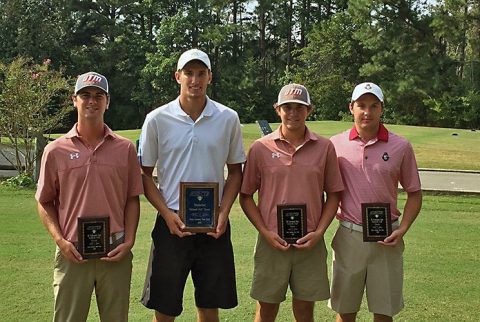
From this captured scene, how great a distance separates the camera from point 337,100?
37.9 meters

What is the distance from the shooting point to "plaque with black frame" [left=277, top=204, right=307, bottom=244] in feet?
11.3

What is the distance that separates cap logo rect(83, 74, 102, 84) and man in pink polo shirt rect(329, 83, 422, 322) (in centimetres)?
163

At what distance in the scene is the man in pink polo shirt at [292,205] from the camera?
3488mm

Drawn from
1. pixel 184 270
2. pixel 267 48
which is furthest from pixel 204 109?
pixel 267 48

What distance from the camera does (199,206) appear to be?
11.0 ft

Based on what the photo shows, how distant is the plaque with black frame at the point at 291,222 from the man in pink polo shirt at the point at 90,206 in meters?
0.89

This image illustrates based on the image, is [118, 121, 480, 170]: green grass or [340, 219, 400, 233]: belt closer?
[340, 219, 400, 233]: belt

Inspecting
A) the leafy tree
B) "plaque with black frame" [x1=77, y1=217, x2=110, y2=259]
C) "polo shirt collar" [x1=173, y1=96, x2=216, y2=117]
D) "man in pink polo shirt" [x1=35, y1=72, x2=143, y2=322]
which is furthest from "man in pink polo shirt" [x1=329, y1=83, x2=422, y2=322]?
the leafy tree

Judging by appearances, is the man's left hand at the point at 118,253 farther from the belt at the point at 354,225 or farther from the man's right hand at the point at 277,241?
the belt at the point at 354,225

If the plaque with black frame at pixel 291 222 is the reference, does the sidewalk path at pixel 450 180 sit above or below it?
below

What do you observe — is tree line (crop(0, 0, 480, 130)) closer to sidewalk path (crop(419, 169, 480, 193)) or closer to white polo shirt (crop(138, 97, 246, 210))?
sidewalk path (crop(419, 169, 480, 193))

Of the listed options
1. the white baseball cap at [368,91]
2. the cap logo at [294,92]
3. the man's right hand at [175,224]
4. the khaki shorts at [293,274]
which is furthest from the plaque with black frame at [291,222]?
the white baseball cap at [368,91]

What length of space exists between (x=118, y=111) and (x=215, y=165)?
126 feet

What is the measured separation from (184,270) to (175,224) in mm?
319
